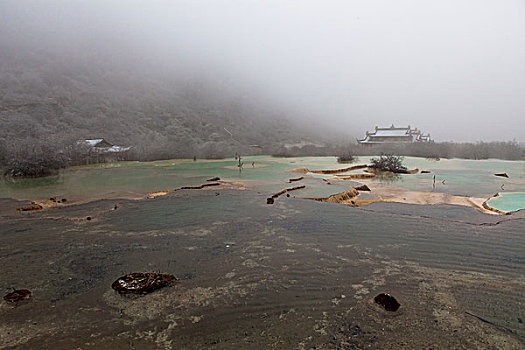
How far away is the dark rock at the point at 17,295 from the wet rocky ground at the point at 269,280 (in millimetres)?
113

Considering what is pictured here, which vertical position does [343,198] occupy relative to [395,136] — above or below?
below

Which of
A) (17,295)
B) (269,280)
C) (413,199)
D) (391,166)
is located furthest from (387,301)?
(391,166)

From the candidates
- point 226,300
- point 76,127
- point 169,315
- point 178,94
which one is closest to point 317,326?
point 226,300

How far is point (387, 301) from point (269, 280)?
155cm

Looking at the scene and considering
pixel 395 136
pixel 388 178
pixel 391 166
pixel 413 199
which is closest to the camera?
pixel 413 199

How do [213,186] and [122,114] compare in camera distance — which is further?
[122,114]

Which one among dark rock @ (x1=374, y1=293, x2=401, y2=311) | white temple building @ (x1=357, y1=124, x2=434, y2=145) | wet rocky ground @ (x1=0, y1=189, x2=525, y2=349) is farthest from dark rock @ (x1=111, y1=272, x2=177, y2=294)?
white temple building @ (x1=357, y1=124, x2=434, y2=145)

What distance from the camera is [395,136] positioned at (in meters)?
43.2

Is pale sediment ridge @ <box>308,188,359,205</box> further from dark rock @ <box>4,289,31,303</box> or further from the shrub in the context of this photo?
the shrub

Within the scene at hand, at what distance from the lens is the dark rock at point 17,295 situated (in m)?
3.60

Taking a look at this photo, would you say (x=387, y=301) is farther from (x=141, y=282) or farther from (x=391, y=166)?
(x=391, y=166)

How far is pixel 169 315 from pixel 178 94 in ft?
281

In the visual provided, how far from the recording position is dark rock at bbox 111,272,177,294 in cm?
381

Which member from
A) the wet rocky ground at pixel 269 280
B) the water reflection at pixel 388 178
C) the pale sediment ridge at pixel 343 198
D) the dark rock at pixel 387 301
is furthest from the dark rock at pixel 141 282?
the water reflection at pixel 388 178
